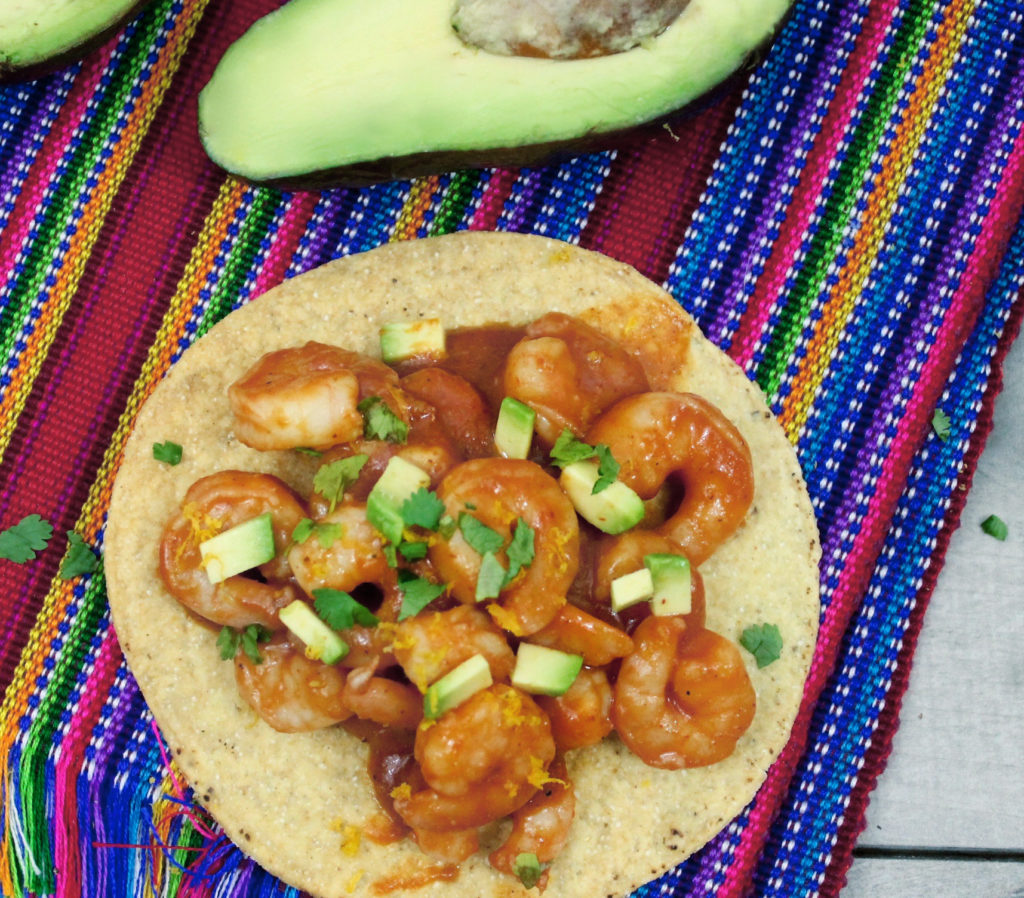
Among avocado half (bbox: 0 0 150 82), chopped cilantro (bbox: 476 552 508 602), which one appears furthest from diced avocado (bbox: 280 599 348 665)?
avocado half (bbox: 0 0 150 82)

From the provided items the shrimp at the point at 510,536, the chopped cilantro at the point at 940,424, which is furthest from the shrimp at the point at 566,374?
the chopped cilantro at the point at 940,424

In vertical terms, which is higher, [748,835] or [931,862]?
[748,835]

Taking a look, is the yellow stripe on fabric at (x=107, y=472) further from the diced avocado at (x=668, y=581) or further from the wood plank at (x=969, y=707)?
the wood plank at (x=969, y=707)

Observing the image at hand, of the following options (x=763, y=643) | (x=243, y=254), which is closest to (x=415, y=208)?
(x=243, y=254)

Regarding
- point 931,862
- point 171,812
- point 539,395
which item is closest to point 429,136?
point 539,395

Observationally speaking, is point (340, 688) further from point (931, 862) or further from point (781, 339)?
point (931, 862)

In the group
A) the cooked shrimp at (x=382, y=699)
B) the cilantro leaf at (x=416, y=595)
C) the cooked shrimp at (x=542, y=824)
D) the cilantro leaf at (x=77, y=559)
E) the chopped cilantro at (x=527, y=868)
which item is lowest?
the chopped cilantro at (x=527, y=868)
